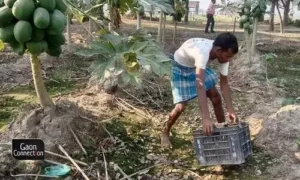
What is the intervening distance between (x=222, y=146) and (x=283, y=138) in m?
0.85

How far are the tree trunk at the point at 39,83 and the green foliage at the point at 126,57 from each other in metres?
0.49

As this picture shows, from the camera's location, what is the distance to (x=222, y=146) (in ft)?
10.6

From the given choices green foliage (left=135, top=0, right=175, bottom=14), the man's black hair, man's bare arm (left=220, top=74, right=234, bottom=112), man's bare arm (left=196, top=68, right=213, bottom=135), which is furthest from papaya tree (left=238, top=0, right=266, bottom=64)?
man's bare arm (left=196, top=68, right=213, bottom=135)

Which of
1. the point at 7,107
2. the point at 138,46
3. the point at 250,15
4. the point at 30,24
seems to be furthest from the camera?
the point at 250,15

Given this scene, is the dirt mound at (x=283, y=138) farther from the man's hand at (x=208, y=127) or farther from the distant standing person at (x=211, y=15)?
the distant standing person at (x=211, y=15)

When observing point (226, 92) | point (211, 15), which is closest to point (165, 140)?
point (226, 92)

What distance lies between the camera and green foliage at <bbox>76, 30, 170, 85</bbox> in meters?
2.83

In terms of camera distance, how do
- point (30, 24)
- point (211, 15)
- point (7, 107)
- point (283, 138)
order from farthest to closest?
1. point (211, 15)
2. point (7, 107)
3. point (283, 138)
4. point (30, 24)

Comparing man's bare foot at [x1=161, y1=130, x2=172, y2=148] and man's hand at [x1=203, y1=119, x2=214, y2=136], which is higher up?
man's hand at [x1=203, y1=119, x2=214, y2=136]

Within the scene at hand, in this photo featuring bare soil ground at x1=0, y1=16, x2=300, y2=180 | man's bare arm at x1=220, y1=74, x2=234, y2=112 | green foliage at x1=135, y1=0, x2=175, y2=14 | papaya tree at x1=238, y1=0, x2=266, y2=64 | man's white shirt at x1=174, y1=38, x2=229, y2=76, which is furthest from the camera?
papaya tree at x1=238, y1=0, x2=266, y2=64

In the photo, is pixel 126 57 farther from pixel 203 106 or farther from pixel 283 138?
pixel 283 138

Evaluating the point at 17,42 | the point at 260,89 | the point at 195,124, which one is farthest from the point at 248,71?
the point at 17,42

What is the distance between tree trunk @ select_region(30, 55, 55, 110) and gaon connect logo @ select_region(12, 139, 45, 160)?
63 centimetres

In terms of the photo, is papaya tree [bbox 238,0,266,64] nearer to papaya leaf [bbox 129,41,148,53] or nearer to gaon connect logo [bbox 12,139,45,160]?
papaya leaf [bbox 129,41,148,53]
